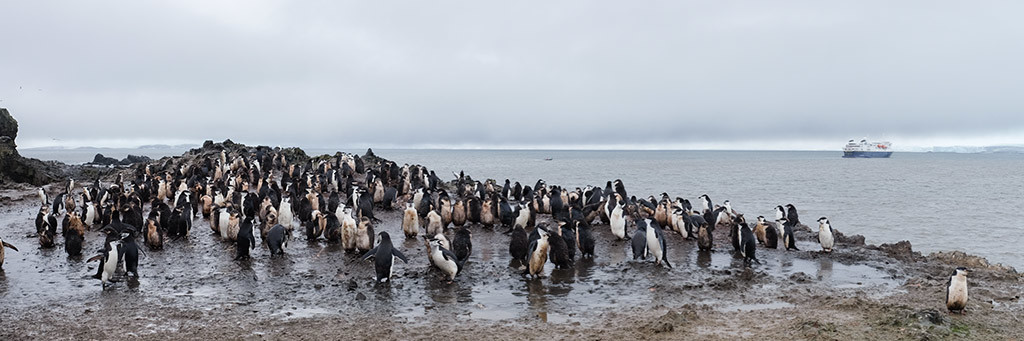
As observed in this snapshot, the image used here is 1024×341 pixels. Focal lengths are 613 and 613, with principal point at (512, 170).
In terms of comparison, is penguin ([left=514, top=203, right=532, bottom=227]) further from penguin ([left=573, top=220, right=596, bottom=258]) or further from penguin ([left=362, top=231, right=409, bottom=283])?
penguin ([left=362, top=231, right=409, bottom=283])

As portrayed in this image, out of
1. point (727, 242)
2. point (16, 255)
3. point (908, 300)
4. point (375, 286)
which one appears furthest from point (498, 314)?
point (16, 255)

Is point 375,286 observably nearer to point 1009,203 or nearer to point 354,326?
point 354,326

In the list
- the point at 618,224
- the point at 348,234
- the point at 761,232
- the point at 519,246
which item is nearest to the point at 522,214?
the point at 618,224

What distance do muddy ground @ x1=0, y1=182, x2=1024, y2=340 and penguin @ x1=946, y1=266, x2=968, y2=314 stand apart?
8.0 inches

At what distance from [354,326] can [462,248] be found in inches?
146

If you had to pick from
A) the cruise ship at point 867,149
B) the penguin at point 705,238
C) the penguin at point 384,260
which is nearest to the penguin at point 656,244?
the penguin at point 705,238

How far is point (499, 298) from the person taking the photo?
8.96 metres

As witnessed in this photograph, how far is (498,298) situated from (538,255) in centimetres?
130

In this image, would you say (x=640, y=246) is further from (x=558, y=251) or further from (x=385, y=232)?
(x=385, y=232)

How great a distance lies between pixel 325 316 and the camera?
8062mm

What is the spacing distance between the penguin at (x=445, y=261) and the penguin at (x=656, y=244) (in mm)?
3801

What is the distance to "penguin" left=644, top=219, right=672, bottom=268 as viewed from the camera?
1142 centimetres

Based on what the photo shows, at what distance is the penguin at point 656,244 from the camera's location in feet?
37.5

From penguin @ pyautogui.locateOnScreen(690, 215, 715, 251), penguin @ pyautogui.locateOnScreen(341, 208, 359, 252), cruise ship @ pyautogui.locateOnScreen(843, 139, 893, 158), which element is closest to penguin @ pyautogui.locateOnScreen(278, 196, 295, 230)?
penguin @ pyautogui.locateOnScreen(341, 208, 359, 252)
